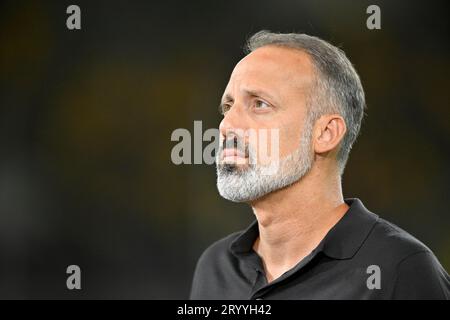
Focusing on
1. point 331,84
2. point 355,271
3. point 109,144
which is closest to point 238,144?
point 331,84

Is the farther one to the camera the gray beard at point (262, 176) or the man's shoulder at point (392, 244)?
the gray beard at point (262, 176)

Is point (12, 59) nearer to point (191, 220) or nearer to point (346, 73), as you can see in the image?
→ point (191, 220)

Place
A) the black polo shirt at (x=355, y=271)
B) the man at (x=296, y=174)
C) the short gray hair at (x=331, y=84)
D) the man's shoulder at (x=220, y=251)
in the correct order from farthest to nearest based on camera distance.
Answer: the man's shoulder at (x=220, y=251), the short gray hair at (x=331, y=84), the man at (x=296, y=174), the black polo shirt at (x=355, y=271)

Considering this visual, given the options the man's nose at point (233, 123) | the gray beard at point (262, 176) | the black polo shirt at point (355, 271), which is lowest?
the black polo shirt at point (355, 271)

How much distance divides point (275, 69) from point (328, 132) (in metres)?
0.19

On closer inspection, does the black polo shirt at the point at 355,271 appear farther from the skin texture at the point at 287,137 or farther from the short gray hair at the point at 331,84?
the short gray hair at the point at 331,84

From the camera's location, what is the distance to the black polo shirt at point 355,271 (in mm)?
1114

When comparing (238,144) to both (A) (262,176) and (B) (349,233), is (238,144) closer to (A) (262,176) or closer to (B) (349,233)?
(A) (262,176)

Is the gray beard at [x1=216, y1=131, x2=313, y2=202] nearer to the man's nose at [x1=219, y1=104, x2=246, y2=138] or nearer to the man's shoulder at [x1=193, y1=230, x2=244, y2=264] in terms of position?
the man's nose at [x1=219, y1=104, x2=246, y2=138]

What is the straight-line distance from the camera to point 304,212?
4.27 feet

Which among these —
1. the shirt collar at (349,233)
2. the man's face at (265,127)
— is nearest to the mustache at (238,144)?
the man's face at (265,127)

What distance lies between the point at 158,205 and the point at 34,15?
0.91 metres

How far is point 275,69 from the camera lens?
4.28ft

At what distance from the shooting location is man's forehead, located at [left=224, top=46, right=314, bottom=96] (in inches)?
51.0
